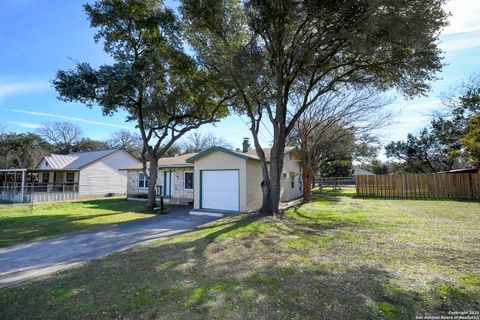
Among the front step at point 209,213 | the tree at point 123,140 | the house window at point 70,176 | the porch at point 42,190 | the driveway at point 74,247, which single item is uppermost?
the tree at point 123,140

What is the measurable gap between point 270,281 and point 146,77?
10782 millimetres

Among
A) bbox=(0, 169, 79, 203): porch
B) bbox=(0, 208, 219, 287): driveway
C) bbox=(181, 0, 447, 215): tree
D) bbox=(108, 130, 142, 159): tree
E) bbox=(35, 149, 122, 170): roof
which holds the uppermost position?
bbox=(108, 130, 142, 159): tree

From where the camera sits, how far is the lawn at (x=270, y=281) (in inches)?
122

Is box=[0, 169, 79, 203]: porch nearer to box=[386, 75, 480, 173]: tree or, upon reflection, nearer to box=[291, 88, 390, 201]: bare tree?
box=[291, 88, 390, 201]: bare tree

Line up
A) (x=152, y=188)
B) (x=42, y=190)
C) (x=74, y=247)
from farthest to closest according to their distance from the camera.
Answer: (x=42, y=190)
(x=152, y=188)
(x=74, y=247)

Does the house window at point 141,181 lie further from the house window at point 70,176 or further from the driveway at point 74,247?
the driveway at point 74,247

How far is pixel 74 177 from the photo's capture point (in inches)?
952

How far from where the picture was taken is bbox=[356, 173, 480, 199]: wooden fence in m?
15.7

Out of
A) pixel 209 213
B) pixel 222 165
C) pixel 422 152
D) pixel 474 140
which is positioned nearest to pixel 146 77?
pixel 222 165

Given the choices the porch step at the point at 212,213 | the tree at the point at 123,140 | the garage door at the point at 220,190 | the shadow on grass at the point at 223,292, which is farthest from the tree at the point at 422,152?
the tree at the point at 123,140

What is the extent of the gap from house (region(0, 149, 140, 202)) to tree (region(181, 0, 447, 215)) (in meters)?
18.2

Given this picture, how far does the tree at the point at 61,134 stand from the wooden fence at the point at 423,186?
4602 centimetres

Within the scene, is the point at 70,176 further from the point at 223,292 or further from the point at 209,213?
the point at 223,292

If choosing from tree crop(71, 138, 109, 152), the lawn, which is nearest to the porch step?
the lawn
